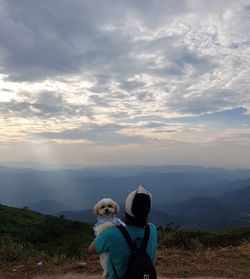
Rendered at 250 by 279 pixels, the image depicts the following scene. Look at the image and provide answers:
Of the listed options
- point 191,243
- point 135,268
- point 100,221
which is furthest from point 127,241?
point 191,243

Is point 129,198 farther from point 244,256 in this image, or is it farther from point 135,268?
point 244,256

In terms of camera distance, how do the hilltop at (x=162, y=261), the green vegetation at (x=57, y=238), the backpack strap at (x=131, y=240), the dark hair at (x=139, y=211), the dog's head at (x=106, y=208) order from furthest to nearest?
the green vegetation at (x=57, y=238) → the hilltop at (x=162, y=261) → the dog's head at (x=106, y=208) → the backpack strap at (x=131, y=240) → the dark hair at (x=139, y=211)

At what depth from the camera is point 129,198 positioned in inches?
183

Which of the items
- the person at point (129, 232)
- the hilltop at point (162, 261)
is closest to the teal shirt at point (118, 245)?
the person at point (129, 232)

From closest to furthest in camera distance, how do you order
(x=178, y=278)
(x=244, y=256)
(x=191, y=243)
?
(x=178, y=278)
(x=244, y=256)
(x=191, y=243)

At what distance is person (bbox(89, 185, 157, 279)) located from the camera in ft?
15.1

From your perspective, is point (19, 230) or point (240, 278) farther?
point (19, 230)

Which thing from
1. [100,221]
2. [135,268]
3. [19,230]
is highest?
[100,221]

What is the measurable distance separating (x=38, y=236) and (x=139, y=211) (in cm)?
1595

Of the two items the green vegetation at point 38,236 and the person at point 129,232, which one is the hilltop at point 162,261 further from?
the person at point 129,232

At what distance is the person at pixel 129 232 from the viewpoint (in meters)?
4.61

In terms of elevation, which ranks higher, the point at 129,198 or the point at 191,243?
the point at 129,198

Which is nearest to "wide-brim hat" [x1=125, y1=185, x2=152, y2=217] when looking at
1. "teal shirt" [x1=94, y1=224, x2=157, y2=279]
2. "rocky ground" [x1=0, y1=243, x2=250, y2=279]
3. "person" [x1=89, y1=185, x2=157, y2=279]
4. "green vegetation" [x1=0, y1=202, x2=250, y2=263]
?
"person" [x1=89, y1=185, x2=157, y2=279]

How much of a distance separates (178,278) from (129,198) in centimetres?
586
